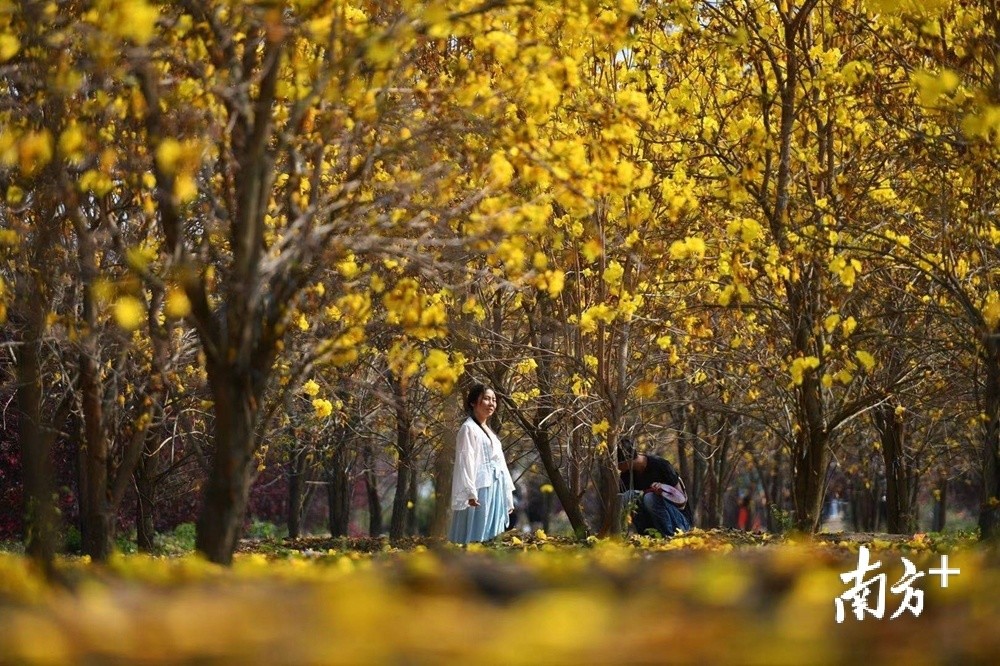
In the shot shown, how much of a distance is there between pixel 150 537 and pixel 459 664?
42.8ft

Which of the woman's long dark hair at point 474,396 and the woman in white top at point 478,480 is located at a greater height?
the woman's long dark hair at point 474,396

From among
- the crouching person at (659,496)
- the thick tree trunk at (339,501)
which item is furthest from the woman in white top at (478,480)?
the thick tree trunk at (339,501)

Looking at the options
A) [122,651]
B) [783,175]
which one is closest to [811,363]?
[783,175]

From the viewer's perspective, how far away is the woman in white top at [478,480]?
35.1 ft

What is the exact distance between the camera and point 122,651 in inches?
128

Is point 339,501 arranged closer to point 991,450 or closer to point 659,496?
point 659,496

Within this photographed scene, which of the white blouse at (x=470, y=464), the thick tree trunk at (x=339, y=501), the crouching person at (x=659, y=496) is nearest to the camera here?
the white blouse at (x=470, y=464)

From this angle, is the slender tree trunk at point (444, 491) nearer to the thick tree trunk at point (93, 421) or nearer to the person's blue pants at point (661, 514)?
the person's blue pants at point (661, 514)

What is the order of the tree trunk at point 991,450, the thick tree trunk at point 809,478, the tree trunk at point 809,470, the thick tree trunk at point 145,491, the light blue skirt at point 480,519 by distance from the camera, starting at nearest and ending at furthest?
the tree trunk at point 991,450 → the light blue skirt at point 480,519 → the tree trunk at point 809,470 → the thick tree trunk at point 809,478 → the thick tree trunk at point 145,491

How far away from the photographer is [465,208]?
7.45 meters

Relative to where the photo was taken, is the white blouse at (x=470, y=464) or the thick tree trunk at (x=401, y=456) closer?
the white blouse at (x=470, y=464)

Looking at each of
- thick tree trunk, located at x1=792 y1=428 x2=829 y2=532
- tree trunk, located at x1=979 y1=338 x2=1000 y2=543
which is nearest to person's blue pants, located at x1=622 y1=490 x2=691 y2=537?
thick tree trunk, located at x1=792 y1=428 x2=829 y2=532

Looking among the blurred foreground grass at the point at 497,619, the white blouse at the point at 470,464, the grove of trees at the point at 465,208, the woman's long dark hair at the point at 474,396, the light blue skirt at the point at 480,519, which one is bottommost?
the blurred foreground grass at the point at 497,619

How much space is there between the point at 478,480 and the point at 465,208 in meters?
3.90
